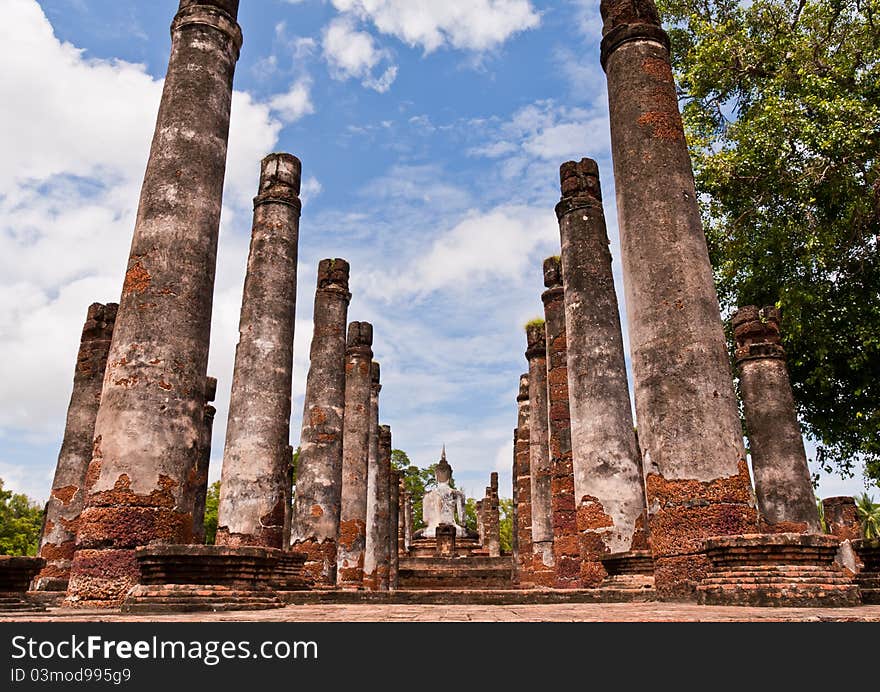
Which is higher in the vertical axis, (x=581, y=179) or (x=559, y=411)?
(x=581, y=179)

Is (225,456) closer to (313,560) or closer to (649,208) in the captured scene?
(313,560)

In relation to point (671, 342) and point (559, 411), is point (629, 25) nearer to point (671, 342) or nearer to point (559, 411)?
point (671, 342)

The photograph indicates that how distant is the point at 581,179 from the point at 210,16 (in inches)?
237

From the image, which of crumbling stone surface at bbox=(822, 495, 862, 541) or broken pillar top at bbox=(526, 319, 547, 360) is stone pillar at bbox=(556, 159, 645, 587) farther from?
crumbling stone surface at bbox=(822, 495, 862, 541)

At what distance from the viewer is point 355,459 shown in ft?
56.4

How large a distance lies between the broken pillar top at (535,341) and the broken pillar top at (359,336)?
4.12 metres

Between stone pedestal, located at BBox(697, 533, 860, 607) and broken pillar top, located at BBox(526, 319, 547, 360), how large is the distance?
40.0 ft

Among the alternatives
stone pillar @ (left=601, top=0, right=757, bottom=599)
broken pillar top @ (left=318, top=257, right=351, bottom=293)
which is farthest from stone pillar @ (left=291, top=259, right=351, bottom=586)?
stone pillar @ (left=601, top=0, right=757, bottom=599)

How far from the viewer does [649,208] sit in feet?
21.7

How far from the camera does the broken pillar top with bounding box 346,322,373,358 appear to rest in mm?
18625

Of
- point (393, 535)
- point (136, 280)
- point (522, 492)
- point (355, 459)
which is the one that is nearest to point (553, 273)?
point (355, 459)

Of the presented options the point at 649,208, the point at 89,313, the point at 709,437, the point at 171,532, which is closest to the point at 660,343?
the point at 709,437

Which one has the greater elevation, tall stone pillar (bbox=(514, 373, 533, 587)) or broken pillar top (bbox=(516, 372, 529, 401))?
broken pillar top (bbox=(516, 372, 529, 401))
